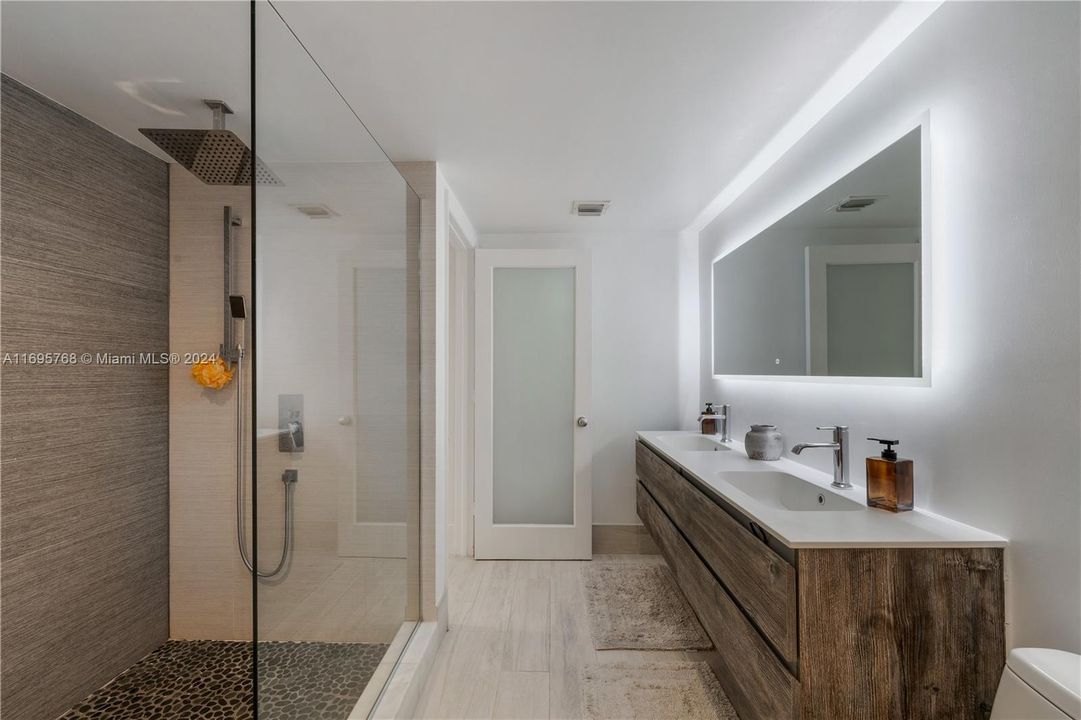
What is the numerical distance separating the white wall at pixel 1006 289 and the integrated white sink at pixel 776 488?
38 cm

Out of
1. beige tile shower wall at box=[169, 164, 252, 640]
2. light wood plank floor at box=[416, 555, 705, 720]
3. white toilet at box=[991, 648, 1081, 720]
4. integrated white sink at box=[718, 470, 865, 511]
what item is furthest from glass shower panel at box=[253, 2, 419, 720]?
white toilet at box=[991, 648, 1081, 720]

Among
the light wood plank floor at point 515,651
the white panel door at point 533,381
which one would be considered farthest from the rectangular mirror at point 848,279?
the light wood plank floor at point 515,651

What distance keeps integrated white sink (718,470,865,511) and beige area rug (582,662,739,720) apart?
0.81 meters

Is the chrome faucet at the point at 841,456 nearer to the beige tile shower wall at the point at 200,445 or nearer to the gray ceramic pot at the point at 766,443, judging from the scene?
the gray ceramic pot at the point at 766,443

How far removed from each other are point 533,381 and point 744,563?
2290mm

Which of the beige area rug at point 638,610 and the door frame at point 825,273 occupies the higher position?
the door frame at point 825,273

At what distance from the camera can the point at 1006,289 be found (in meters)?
1.23

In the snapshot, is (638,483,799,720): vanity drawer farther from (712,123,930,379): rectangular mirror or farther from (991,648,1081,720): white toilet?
→ (712,123,930,379): rectangular mirror

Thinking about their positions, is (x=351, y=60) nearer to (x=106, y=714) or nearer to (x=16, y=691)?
(x=16, y=691)

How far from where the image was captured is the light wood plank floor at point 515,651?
207 cm

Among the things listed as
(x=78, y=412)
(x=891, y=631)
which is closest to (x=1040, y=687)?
(x=891, y=631)

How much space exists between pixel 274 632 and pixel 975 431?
5.96ft

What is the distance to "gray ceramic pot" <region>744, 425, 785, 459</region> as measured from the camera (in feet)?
7.69

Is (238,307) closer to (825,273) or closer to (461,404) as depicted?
(461,404)
